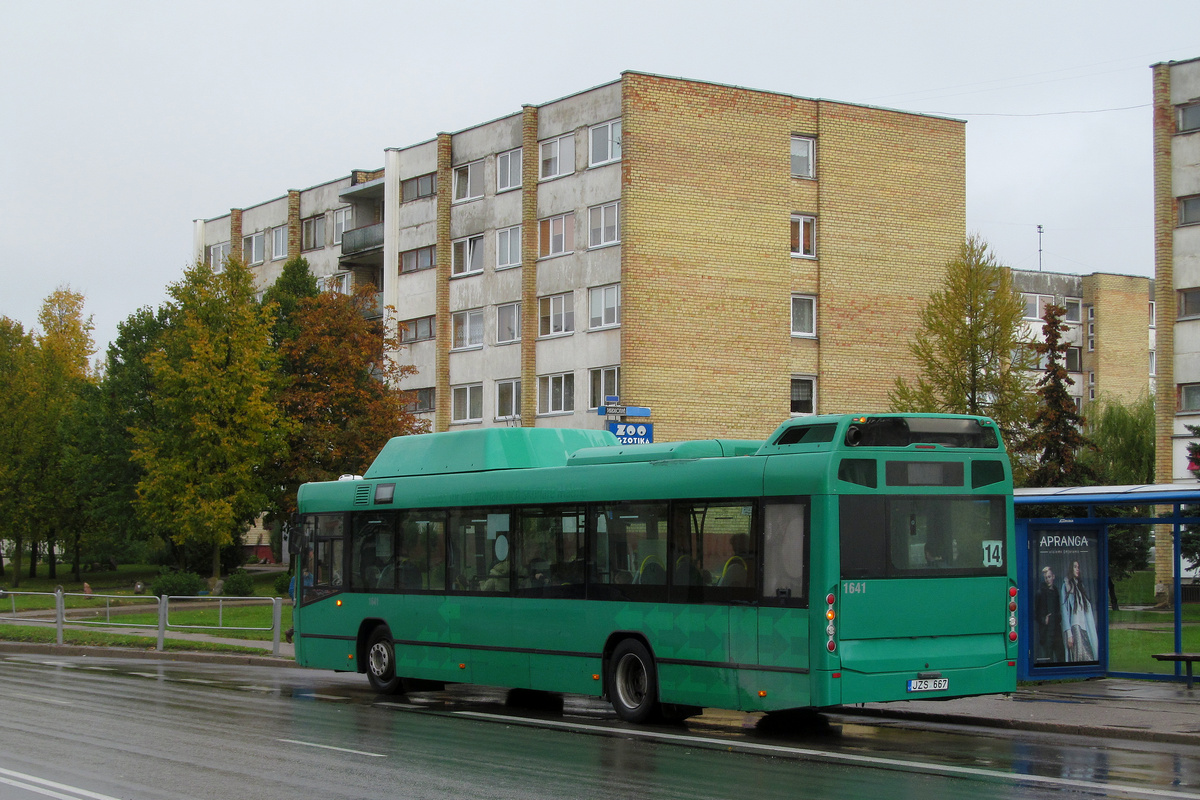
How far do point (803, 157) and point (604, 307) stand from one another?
27.1 ft

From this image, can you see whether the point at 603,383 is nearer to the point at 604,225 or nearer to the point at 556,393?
the point at 556,393

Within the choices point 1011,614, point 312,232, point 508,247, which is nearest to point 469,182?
point 508,247

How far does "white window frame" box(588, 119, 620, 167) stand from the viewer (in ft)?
145

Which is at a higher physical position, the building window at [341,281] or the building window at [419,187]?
the building window at [419,187]

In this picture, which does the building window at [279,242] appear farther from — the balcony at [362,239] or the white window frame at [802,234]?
the white window frame at [802,234]

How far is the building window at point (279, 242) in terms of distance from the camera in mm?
63969

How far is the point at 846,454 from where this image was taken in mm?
12938

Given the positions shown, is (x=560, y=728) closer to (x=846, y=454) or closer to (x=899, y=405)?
(x=846, y=454)

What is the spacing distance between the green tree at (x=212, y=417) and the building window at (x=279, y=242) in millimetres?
13298

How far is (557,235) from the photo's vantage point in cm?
4688

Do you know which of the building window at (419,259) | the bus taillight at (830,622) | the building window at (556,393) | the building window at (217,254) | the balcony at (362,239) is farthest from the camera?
the building window at (217,254)

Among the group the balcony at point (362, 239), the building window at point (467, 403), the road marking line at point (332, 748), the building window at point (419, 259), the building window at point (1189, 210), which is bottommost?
the road marking line at point (332, 748)


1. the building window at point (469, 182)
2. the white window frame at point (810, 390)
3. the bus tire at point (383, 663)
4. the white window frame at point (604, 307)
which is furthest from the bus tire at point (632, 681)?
the building window at point (469, 182)

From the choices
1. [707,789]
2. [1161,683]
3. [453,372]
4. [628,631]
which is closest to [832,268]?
[453,372]
